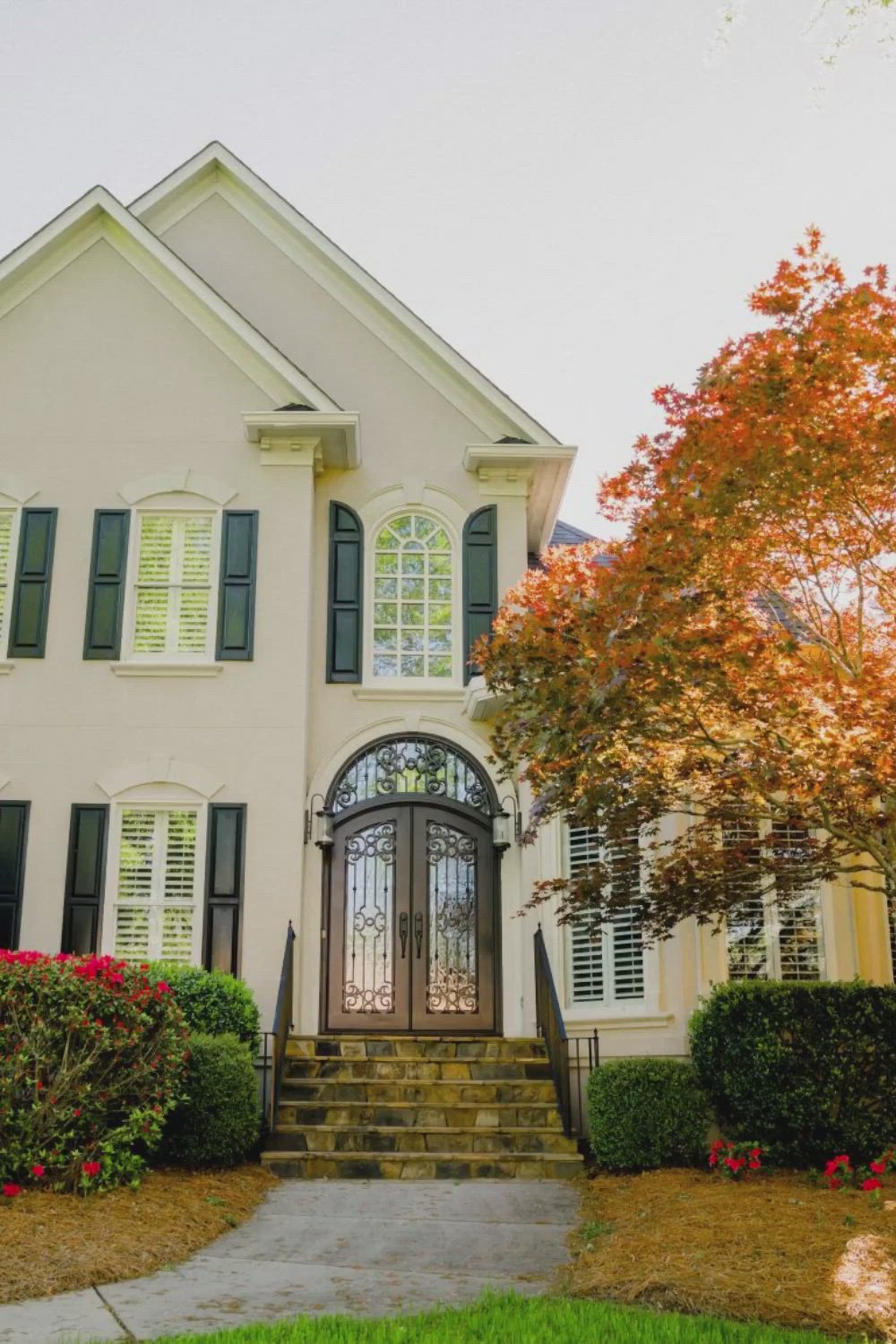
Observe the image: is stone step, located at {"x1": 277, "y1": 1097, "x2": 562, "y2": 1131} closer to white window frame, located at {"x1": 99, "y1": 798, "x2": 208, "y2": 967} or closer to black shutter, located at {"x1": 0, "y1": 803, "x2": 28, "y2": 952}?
white window frame, located at {"x1": 99, "y1": 798, "x2": 208, "y2": 967}

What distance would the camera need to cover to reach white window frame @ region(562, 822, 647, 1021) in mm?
11734

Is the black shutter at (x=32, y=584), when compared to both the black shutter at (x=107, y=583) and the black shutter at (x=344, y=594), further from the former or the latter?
the black shutter at (x=344, y=594)

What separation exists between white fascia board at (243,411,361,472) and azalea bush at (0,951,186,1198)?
6338 millimetres

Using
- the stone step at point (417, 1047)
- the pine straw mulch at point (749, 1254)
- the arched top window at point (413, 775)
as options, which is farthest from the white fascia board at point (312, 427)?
the pine straw mulch at point (749, 1254)

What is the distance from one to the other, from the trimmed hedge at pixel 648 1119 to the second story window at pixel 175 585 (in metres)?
5.93

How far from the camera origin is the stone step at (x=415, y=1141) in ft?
33.4

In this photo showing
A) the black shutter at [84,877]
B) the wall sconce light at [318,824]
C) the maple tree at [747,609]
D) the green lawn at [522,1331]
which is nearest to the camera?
the green lawn at [522,1331]

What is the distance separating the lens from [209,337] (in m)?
13.9

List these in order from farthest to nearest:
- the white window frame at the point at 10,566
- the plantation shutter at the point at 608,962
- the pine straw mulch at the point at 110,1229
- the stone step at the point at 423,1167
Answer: the white window frame at the point at 10,566, the plantation shutter at the point at 608,962, the stone step at the point at 423,1167, the pine straw mulch at the point at 110,1229

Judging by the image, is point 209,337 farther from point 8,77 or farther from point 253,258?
point 8,77

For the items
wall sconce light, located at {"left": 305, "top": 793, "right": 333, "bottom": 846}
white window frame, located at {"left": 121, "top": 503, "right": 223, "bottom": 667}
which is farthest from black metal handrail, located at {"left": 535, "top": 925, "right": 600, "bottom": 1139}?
white window frame, located at {"left": 121, "top": 503, "right": 223, "bottom": 667}

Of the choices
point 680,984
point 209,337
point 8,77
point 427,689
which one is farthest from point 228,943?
point 8,77

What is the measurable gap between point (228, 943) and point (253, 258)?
26.6ft

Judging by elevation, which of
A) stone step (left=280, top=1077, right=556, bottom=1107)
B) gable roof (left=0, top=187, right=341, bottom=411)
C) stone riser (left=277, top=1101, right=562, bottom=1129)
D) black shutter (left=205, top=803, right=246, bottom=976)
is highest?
gable roof (left=0, top=187, right=341, bottom=411)
